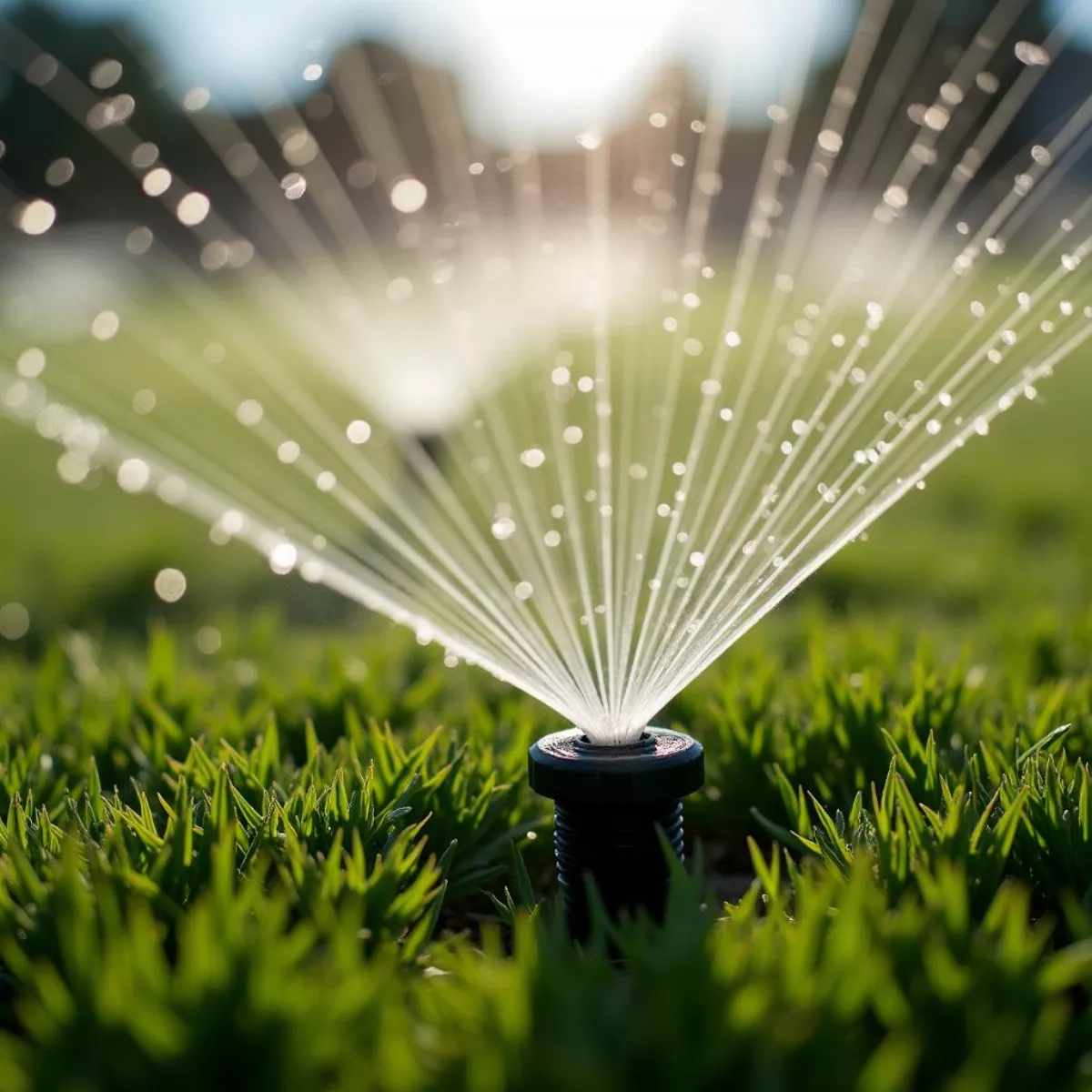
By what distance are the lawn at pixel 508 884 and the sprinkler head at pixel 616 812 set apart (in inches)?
4.0

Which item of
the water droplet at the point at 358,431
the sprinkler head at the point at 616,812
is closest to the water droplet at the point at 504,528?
the sprinkler head at the point at 616,812

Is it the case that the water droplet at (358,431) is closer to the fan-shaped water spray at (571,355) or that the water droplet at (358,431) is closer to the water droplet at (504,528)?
the fan-shaped water spray at (571,355)

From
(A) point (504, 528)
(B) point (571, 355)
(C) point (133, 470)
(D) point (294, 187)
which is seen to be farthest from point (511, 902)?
(B) point (571, 355)

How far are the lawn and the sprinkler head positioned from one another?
0.10m

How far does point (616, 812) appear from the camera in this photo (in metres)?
2.04

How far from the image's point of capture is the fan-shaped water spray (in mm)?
2623

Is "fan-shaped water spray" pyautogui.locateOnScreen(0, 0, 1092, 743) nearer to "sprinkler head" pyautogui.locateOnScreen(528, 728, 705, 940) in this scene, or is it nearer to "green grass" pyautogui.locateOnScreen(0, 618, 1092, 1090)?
"sprinkler head" pyautogui.locateOnScreen(528, 728, 705, 940)

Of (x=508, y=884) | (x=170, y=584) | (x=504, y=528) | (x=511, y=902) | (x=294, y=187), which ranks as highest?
(x=294, y=187)

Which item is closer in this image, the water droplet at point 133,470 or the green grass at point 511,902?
the green grass at point 511,902

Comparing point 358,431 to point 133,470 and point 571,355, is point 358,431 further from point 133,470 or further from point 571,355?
point 133,470

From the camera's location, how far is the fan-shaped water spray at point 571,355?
8.61ft

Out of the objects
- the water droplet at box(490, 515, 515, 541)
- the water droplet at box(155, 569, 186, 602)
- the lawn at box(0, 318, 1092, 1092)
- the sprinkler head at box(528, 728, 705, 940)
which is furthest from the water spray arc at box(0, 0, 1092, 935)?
the water droplet at box(155, 569, 186, 602)

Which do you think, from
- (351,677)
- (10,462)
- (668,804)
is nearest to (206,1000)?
(668,804)

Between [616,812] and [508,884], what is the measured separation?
2.05 ft
